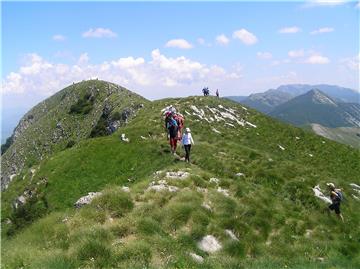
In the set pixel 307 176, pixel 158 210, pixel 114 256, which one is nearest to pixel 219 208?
pixel 158 210

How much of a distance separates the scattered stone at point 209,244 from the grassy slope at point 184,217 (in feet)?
1.09

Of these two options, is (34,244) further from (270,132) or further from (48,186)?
(270,132)

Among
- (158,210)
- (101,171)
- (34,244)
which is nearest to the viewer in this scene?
(34,244)

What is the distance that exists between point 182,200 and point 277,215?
18.6ft

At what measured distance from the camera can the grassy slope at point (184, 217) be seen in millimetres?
15469

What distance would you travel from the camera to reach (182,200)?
21.0 meters

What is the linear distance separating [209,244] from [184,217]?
1860 millimetres

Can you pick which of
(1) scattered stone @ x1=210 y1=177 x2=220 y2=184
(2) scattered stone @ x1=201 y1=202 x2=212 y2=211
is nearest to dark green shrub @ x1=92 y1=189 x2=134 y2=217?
(2) scattered stone @ x1=201 y1=202 x2=212 y2=211

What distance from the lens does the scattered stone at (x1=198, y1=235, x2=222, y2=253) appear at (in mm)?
17862

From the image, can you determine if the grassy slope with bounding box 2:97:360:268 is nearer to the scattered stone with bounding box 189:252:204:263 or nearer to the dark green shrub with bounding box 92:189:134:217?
the dark green shrub with bounding box 92:189:134:217

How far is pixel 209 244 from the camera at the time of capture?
1828 centimetres

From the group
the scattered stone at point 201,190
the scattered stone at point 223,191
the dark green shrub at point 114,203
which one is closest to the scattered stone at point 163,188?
the scattered stone at point 201,190

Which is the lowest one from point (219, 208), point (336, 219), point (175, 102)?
point (336, 219)

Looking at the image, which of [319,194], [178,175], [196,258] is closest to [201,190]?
[178,175]
